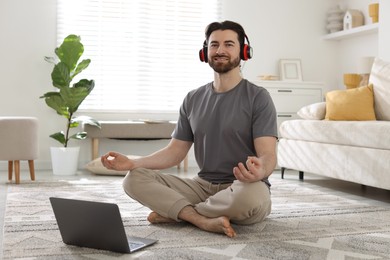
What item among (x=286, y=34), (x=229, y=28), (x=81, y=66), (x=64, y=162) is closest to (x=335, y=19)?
(x=286, y=34)

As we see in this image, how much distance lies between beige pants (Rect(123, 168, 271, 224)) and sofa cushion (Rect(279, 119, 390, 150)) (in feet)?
3.94

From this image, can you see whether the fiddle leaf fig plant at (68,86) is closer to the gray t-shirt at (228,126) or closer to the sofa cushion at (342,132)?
the sofa cushion at (342,132)

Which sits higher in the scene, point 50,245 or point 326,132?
point 326,132

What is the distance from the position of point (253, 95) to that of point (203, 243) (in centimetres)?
69

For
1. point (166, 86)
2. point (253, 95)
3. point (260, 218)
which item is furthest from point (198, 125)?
point (166, 86)

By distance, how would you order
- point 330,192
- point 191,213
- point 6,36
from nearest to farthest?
point 191,213, point 330,192, point 6,36

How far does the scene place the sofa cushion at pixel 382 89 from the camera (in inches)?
148

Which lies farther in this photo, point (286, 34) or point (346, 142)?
point (286, 34)

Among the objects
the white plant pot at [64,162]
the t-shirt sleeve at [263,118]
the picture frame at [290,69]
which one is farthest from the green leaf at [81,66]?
the t-shirt sleeve at [263,118]

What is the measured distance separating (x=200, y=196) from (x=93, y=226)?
0.67 meters

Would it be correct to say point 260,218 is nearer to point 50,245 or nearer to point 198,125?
point 198,125

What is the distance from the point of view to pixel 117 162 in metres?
2.16

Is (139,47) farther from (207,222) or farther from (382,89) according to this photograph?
(207,222)

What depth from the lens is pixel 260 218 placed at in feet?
7.32
